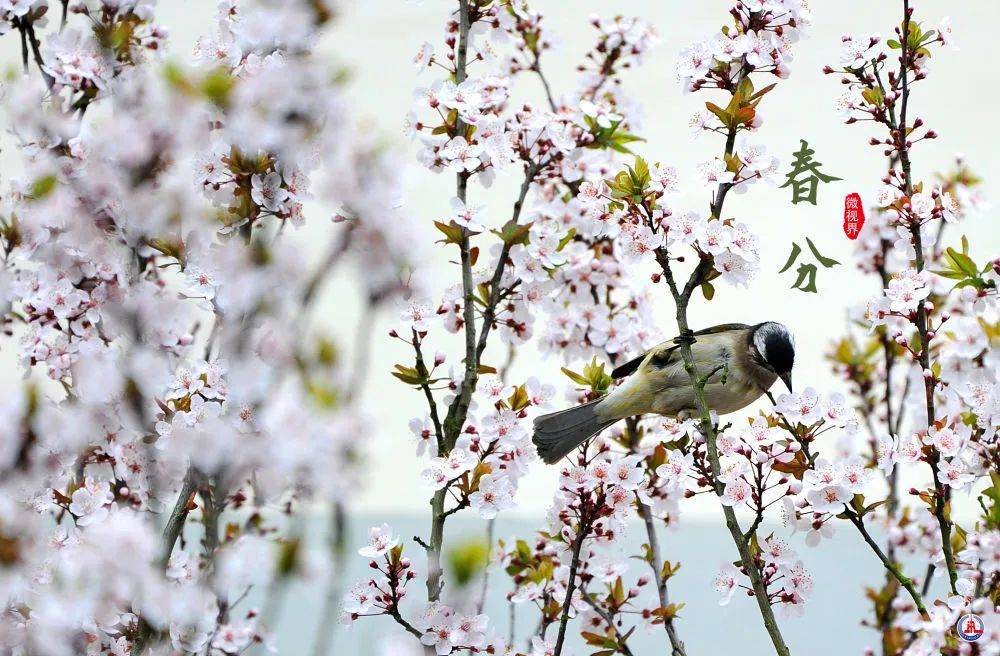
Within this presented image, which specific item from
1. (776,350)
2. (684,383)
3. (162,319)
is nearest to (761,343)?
(776,350)

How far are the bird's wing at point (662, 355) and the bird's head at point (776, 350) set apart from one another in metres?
0.28

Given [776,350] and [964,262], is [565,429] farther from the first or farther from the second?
[964,262]

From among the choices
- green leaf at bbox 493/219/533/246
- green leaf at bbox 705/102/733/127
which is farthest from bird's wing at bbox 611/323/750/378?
green leaf at bbox 705/102/733/127

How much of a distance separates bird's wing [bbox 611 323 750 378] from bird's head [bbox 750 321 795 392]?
0.92ft

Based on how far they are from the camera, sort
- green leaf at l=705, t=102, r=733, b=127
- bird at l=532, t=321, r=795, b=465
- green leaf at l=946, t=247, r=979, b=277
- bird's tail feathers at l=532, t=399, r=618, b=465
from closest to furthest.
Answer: green leaf at l=705, t=102, r=733, b=127 < green leaf at l=946, t=247, r=979, b=277 < bird's tail feathers at l=532, t=399, r=618, b=465 < bird at l=532, t=321, r=795, b=465

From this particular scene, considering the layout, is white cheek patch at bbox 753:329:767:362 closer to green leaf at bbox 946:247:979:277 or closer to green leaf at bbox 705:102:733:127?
green leaf at bbox 946:247:979:277

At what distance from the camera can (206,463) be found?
5.60 feet

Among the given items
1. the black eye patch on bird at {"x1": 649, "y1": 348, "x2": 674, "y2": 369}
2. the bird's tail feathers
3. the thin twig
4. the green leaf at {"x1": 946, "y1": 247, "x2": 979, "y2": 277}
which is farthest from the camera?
the black eye patch on bird at {"x1": 649, "y1": 348, "x2": 674, "y2": 369}

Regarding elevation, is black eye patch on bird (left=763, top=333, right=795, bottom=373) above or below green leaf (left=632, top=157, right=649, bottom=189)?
above

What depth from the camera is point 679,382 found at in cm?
377

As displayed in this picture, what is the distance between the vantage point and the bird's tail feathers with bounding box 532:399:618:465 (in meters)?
3.34

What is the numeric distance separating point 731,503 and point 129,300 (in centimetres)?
158

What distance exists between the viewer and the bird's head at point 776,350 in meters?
3.73

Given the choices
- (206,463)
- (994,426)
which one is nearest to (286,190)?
(206,463)
